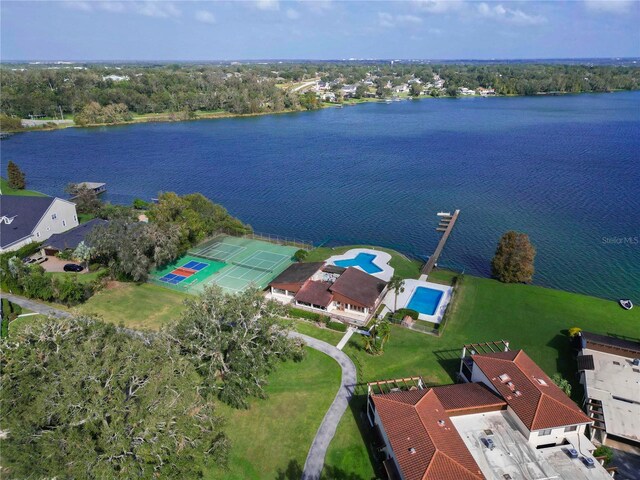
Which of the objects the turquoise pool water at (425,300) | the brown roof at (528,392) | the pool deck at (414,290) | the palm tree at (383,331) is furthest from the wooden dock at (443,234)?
the brown roof at (528,392)

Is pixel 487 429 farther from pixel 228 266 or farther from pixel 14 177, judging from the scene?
pixel 14 177

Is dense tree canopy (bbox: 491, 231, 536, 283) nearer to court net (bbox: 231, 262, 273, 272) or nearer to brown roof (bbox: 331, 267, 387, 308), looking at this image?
brown roof (bbox: 331, 267, 387, 308)

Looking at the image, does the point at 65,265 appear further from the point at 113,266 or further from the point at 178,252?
the point at 178,252

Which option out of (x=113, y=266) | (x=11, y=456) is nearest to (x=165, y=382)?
(x=11, y=456)

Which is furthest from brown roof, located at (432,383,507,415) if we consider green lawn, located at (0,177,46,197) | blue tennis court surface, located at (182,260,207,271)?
green lawn, located at (0,177,46,197)

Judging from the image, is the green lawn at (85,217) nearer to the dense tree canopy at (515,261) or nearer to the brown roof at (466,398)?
the brown roof at (466,398)

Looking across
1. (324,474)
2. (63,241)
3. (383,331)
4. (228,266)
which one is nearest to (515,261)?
(383,331)
